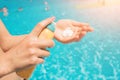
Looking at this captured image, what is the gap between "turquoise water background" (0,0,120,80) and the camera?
5.49 meters

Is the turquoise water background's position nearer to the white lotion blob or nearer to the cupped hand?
the white lotion blob

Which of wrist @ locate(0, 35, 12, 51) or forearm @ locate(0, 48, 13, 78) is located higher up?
forearm @ locate(0, 48, 13, 78)

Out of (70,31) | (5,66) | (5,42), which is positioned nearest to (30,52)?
(5,66)

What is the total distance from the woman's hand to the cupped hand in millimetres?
218

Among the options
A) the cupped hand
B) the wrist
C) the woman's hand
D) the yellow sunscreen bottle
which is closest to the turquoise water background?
the wrist

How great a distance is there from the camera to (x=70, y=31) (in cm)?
121

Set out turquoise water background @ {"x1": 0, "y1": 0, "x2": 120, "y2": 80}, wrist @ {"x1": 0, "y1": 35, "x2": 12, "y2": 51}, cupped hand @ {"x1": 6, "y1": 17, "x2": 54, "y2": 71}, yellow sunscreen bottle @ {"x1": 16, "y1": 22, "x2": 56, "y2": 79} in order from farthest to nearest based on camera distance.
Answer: turquoise water background @ {"x1": 0, "y1": 0, "x2": 120, "y2": 80} → wrist @ {"x1": 0, "y1": 35, "x2": 12, "y2": 51} → yellow sunscreen bottle @ {"x1": 16, "y1": 22, "x2": 56, "y2": 79} → cupped hand @ {"x1": 6, "y1": 17, "x2": 54, "y2": 71}

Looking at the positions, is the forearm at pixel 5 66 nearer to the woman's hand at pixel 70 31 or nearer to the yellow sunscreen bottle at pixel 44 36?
the yellow sunscreen bottle at pixel 44 36

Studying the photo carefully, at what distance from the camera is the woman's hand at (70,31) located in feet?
3.90

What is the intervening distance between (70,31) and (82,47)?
5.30m

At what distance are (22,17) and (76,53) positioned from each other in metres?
3.29

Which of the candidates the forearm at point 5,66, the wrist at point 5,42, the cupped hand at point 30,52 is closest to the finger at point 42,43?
the cupped hand at point 30,52

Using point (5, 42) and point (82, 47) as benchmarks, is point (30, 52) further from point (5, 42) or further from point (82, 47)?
point (82, 47)

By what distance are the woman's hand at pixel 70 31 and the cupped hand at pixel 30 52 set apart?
0.72 feet
